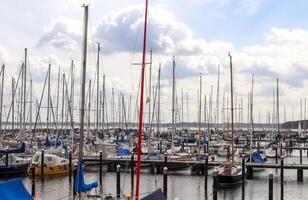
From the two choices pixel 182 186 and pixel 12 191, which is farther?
pixel 182 186

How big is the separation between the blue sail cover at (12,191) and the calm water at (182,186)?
19.9m

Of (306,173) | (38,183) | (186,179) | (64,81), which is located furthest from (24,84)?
(306,173)

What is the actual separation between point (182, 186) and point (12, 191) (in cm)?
3025

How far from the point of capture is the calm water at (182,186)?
146 ft

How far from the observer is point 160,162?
58.5 m

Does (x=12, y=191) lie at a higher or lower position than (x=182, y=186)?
higher

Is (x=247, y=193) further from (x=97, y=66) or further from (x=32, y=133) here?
(x=32, y=133)

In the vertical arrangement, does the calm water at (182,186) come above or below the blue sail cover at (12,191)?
below

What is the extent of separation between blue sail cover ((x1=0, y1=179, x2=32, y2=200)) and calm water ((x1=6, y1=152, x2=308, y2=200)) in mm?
19890

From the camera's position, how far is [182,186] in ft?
164

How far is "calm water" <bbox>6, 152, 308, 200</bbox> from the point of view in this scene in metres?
44.5

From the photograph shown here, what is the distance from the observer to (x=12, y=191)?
21203mm

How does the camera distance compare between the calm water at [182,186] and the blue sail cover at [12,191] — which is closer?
the blue sail cover at [12,191]

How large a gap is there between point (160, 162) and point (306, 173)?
1738cm
